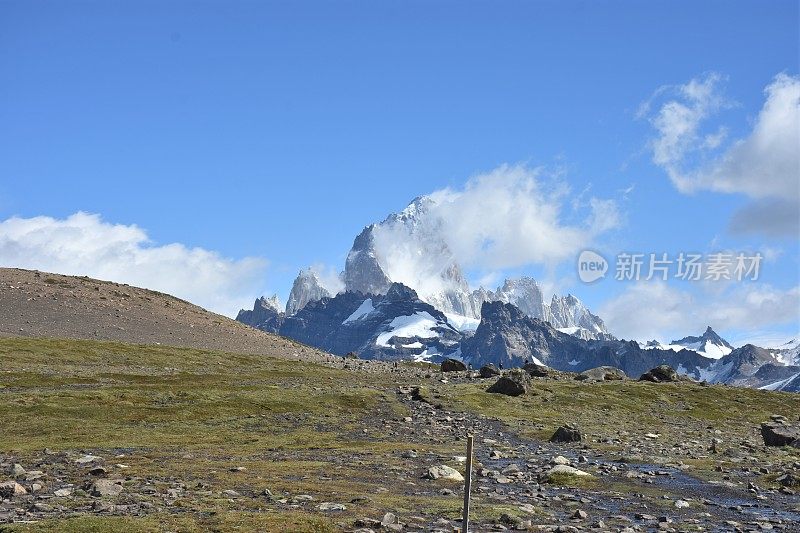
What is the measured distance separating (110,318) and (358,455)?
11236 cm

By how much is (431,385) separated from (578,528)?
70.9 metres

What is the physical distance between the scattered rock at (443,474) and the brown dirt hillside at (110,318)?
107847 mm

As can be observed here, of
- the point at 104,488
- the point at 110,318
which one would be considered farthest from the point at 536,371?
the point at 104,488

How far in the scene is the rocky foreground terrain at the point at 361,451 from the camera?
25094 millimetres

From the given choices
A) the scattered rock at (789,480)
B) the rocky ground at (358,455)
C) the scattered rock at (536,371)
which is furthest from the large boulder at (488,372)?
the scattered rock at (789,480)

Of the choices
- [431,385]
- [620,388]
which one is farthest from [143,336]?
[620,388]

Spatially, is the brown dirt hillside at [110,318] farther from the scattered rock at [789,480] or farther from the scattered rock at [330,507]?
the scattered rock at [789,480]

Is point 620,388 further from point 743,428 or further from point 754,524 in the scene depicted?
point 754,524

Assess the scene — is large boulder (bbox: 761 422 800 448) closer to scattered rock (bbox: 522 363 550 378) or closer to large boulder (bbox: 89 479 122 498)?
large boulder (bbox: 89 479 122 498)

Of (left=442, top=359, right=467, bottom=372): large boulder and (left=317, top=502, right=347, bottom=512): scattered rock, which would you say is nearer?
(left=317, top=502, right=347, bottom=512): scattered rock

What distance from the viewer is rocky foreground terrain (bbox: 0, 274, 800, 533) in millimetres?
25094

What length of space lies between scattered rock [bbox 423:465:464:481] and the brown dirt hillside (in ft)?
354

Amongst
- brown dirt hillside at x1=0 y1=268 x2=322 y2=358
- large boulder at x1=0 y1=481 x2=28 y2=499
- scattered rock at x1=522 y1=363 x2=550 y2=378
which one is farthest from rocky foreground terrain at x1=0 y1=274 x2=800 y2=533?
brown dirt hillside at x1=0 y1=268 x2=322 y2=358

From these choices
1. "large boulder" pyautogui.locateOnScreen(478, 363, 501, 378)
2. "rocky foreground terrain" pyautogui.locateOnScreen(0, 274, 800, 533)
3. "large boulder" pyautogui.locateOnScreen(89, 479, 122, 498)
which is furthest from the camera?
"large boulder" pyautogui.locateOnScreen(478, 363, 501, 378)
